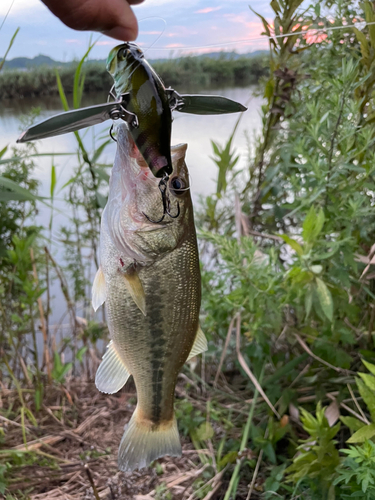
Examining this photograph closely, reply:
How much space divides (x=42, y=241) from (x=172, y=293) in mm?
1880

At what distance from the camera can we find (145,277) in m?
0.88

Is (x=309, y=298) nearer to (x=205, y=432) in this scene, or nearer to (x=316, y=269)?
(x=316, y=269)

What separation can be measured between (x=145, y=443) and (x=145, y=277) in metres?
0.45

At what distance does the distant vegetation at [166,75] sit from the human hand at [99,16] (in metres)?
0.42

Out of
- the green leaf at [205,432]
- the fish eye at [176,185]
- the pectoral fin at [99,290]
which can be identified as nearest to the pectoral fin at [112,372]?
the pectoral fin at [99,290]

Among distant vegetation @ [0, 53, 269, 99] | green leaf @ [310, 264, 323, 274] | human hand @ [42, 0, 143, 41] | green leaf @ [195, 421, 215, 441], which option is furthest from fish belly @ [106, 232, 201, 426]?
green leaf @ [195, 421, 215, 441]

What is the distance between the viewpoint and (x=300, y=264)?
4.56 ft

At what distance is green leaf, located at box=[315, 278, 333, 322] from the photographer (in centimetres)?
127

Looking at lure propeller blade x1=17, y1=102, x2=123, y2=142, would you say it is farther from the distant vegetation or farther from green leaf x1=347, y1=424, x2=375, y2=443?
green leaf x1=347, y1=424, x2=375, y2=443

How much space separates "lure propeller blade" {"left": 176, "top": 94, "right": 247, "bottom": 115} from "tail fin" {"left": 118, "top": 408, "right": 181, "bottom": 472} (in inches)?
29.4

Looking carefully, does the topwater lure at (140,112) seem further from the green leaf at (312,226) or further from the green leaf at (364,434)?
the green leaf at (364,434)

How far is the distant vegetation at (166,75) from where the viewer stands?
56.6 inches

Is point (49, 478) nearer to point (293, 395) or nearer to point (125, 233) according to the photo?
point (293, 395)

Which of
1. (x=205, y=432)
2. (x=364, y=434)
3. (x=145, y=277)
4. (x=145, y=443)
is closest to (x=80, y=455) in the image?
(x=205, y=432)
